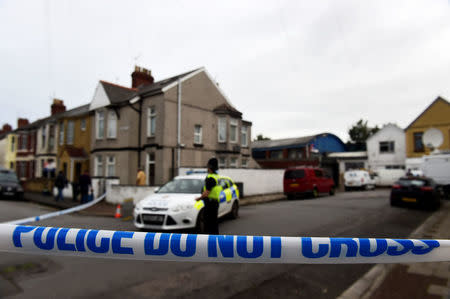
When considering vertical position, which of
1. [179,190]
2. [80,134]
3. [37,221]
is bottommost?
[37,221]

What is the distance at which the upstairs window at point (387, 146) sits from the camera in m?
33.1

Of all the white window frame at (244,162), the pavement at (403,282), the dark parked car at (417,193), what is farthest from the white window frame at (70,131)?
the pavement at (403,282)

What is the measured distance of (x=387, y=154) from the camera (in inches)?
1309

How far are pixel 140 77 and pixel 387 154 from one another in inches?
1190

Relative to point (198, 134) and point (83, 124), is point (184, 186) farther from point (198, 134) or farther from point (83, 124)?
point (83, 124)

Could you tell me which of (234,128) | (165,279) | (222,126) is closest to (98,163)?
(222,126)

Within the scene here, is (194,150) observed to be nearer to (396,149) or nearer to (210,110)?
(210,110)

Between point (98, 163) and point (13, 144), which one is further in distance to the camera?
point (13, 144)

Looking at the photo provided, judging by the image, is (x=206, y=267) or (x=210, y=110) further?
(x=210, y=110)

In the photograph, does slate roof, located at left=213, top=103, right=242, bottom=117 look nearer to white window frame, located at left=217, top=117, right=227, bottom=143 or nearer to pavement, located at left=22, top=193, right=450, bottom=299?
white window frame, located at left=217, top=117, right=227, bottom=143

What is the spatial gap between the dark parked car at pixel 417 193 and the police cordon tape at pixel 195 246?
11529mm

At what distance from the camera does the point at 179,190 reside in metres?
8.02

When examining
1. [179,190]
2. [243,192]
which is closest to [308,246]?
[179,190]

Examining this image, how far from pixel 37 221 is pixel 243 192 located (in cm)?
1077
